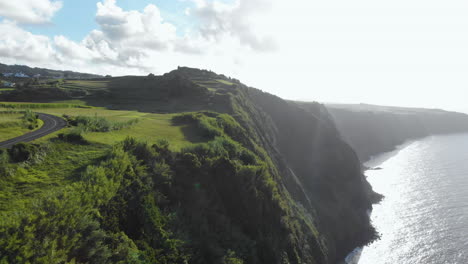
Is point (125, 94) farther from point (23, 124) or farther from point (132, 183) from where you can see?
point (132, 183)

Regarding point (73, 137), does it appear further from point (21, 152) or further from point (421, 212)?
point (421, 212)

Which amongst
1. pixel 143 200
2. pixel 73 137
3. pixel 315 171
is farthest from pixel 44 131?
pixel 315 171

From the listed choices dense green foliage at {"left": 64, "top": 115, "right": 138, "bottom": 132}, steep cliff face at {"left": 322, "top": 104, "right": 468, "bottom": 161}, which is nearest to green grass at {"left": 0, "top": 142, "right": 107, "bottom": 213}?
dense green foliage at {"left": 64, "top": 115, "right": 138, "bottom": 132}

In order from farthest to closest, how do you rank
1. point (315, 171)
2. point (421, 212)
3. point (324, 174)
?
1. point (315, 171)
2. point (324, 174)
3. point (421, 212)

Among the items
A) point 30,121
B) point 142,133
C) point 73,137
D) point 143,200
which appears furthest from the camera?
point 142,133

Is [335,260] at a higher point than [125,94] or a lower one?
lower

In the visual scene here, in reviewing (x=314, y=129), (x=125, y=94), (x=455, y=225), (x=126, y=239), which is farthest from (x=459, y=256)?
(x=125, y=94)
